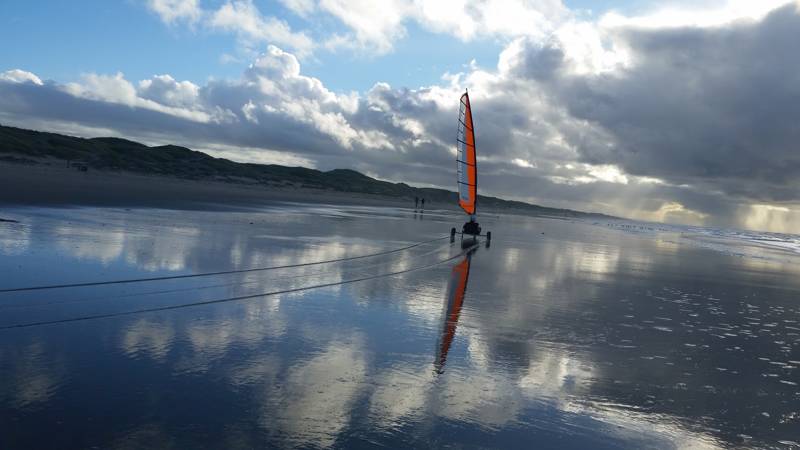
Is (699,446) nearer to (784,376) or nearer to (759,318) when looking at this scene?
(784,376)

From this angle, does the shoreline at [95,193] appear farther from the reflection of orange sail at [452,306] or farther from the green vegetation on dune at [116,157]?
the green vegetation on dune at [116,157]

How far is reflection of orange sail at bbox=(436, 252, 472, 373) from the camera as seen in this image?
28.5 ft

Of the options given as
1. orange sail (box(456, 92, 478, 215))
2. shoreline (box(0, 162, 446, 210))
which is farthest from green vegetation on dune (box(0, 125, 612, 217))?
orange sail (box(456, 92, 478, 215))

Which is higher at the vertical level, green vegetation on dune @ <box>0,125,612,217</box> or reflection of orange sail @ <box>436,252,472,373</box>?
green vegetation on dune @ <box>0,125,612,217</box>

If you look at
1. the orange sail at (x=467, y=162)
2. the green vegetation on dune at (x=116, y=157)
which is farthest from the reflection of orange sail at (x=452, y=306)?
the green vegetation on dune at (x=116, y=157)

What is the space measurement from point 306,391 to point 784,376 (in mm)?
7540

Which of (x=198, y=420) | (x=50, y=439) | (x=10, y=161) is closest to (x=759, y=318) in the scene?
(x=198, y=420)

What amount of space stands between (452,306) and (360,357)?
181 inches

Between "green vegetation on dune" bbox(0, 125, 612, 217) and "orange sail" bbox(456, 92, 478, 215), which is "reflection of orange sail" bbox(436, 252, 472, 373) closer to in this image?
"orange sail" bbox(456, 92, 478, 215)

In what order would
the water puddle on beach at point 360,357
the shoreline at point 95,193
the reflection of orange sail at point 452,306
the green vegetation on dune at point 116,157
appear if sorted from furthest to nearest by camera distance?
the green vegetation on dune at point 116,157, the shoreline at point 95,193, the reflection of orange sail at point 452,306, the water puddle on beach at point 360,357

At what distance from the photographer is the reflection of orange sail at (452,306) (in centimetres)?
867

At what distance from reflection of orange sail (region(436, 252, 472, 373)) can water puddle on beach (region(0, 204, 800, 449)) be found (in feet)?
0.24

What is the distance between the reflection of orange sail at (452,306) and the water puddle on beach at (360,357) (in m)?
0.07

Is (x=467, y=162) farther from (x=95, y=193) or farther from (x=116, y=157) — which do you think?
(x=116, y=157)
